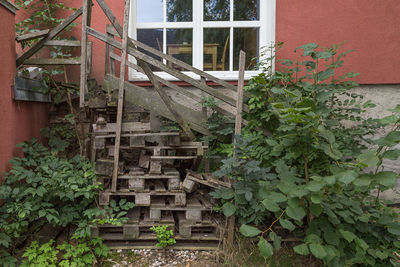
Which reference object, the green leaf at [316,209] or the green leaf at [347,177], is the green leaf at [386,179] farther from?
the green leaf at [316,209]

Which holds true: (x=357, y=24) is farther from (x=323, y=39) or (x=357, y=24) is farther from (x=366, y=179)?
(x=366, y=179)

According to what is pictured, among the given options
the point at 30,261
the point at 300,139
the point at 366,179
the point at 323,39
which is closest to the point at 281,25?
the point at 323,39

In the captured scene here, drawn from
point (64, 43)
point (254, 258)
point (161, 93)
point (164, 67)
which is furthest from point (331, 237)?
point (64, 43)

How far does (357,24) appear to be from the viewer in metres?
4.06

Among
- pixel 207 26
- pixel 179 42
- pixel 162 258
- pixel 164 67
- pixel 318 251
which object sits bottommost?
pixel 162 258

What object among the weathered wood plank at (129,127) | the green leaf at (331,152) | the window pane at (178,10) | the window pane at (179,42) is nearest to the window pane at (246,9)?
the window pane at (178,10)

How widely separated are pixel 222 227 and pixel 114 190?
1249mm

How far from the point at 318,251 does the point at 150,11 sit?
14.0 ft

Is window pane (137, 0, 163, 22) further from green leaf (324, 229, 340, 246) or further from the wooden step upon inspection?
green leaf (324, 229, 340, 246)

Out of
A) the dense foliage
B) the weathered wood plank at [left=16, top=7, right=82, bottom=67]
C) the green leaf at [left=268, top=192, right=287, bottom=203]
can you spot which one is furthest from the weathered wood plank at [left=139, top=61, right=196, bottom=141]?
the green leaf at [left=268, top=192, right=287, bottom=203]

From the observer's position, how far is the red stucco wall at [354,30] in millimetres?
4023

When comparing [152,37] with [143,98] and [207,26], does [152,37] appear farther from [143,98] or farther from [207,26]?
[143,98]

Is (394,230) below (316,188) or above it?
below

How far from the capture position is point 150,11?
440 cm
